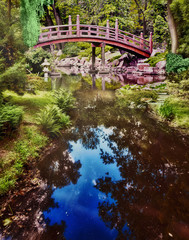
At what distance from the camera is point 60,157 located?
15.2 feet

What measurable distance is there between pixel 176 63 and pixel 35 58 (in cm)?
1081

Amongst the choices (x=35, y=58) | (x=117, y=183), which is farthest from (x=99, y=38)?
(x=117, y=183)

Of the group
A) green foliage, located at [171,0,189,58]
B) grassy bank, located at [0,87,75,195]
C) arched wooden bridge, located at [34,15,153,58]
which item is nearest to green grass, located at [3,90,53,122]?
grassy bank, located at [0,87,75,195]

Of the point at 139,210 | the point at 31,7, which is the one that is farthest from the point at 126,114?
the point at 31,7

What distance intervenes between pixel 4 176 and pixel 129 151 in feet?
9.83

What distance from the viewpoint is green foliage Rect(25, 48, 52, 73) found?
47.6 ft

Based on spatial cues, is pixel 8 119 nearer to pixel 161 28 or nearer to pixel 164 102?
pixel 164 102

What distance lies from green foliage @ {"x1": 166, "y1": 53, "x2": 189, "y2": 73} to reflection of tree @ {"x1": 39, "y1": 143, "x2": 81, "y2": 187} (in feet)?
32.5

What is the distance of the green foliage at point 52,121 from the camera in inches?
216

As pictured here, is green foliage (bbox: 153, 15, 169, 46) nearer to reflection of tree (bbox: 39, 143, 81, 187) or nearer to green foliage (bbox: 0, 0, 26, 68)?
green foliage (bbox: 0, 0, 26, 68)

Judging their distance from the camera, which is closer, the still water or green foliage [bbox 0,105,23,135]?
the still water

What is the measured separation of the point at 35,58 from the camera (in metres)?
14.9

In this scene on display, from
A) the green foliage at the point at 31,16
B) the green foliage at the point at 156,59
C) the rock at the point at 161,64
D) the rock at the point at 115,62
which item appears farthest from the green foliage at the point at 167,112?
the rock at the point at 115,62

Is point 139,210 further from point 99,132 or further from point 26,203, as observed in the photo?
point 99,132
